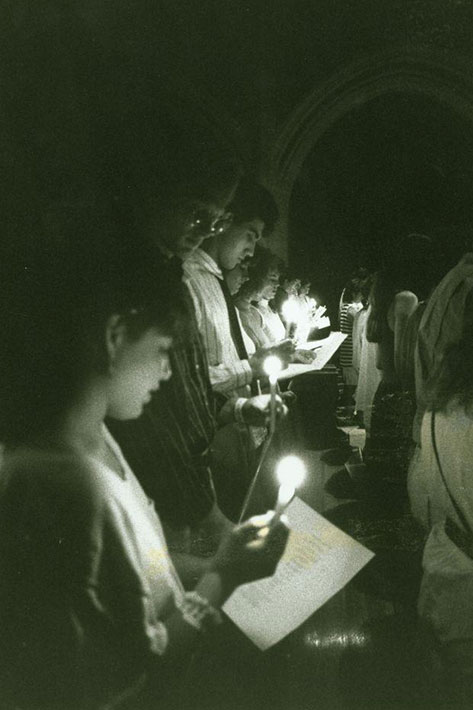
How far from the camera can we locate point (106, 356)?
1.31 m

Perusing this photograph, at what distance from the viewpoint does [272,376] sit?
157cm

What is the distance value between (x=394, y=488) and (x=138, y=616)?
1.17m

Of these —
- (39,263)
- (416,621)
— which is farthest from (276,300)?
(416,621)

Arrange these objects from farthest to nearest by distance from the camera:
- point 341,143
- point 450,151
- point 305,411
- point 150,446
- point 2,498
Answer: point 450,151 → point 341,143 → point 305,411 → point 150,446 → point 2,498

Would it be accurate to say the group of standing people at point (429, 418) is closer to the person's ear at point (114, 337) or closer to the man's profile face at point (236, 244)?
the man's profile face at point (236, 244)

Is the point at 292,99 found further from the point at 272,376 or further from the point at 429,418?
the point at 429,418

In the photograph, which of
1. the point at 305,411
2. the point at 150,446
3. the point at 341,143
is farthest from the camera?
the point at 341,143

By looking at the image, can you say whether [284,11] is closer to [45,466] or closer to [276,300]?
[276,300]

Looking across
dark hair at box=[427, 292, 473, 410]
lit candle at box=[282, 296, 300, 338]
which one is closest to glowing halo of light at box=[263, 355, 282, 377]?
lit candle at box=[282, 296, 300, 338]

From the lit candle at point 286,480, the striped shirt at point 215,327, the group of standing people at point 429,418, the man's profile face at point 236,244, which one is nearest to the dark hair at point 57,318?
the striped shirt at point 215,327

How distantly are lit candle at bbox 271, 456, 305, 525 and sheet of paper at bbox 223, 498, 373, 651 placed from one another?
12 cm

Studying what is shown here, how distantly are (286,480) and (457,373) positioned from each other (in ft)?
2.77

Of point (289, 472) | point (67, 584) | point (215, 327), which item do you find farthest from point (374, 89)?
point (67, 584)

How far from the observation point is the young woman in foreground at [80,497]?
122cm
